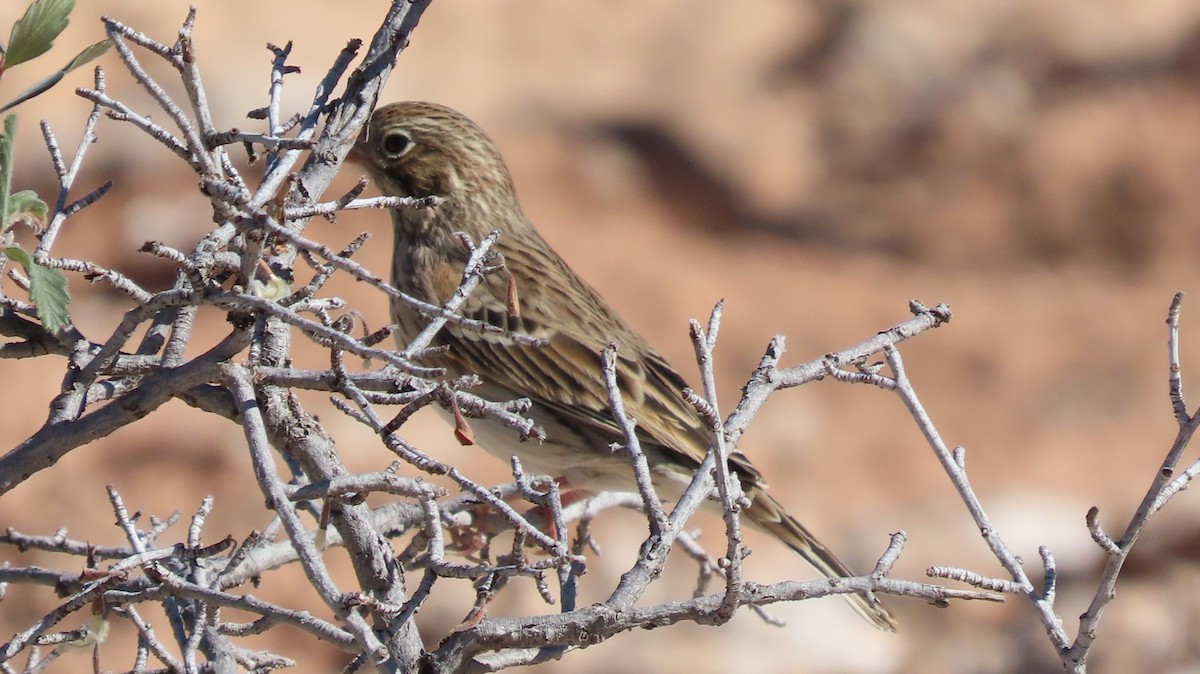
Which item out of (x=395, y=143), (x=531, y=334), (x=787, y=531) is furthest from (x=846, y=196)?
(x=787, y=531)

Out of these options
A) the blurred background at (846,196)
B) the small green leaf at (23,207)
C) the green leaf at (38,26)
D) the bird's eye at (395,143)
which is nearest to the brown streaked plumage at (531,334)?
the bird's eye at (395,143)

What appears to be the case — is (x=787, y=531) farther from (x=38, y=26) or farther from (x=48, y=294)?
(x=38, y=26)

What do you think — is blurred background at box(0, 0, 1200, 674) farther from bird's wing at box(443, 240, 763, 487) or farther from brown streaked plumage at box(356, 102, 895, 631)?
bird's wing at box(443, 240, 763, 487)

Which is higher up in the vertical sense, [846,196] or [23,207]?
[846,196]

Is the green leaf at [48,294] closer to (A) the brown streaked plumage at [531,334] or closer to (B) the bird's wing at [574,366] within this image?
(A) the brown streaked plumage at [531,334]

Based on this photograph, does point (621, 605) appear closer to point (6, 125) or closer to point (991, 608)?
point (6, 125)

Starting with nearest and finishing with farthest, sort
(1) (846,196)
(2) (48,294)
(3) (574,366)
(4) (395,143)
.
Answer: (2) (48,294) < (3) (574,366) < (4) (395,143) < (1) (846,196)
